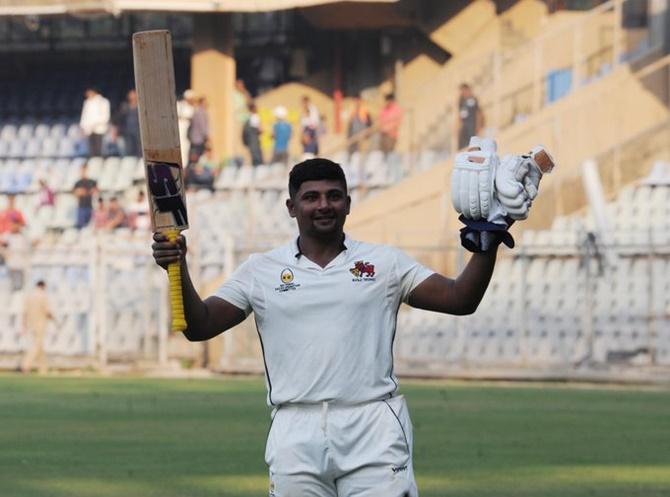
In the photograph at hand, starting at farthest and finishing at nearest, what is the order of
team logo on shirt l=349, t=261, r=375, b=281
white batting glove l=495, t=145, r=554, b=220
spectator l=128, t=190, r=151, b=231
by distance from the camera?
spectator l=128, t=190, r=151, b=231 → team logo on shirt l=349, t=261, r=375, b=281 → white batting glove l=495, t=145, r=554, b=220

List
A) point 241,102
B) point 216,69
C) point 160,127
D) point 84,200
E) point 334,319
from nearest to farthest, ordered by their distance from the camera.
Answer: point 334,319 → point 160,127 → point 84,200 → point 241,102 → point 216,69

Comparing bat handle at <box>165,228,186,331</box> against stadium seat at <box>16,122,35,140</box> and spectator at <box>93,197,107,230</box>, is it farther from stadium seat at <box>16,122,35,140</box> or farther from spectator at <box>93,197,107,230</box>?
stadium seat at <box>16,122,35,140</box>

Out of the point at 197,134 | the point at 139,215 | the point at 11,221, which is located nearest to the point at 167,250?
the point at 139,215

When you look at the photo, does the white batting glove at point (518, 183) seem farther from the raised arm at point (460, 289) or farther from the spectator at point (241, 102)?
the spectator at point (241, 102)

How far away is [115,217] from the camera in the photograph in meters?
33.1

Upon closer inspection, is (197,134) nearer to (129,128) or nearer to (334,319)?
(129,128)

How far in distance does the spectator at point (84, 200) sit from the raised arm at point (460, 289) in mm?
28285

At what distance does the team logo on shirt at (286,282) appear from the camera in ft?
23.4

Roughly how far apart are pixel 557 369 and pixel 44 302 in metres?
7.76

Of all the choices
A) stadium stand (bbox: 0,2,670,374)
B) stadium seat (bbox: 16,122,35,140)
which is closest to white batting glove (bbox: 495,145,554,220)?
stadium stand (bbox: 0,2,670,374)

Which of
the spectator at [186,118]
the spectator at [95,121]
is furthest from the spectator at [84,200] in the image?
the spectator at [95,121]

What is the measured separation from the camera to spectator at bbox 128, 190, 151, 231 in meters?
32.2

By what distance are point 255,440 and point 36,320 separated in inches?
480

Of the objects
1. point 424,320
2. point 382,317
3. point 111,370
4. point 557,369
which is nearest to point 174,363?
point 111,370
